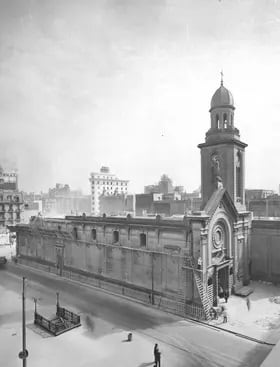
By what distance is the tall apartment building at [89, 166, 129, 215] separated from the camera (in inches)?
4946

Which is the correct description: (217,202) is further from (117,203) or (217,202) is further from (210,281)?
(117,203)

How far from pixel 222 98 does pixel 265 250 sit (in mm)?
19339

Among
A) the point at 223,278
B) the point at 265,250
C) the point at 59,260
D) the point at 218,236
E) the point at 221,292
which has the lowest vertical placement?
the point at 221,292

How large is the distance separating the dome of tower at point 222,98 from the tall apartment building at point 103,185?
9171cm

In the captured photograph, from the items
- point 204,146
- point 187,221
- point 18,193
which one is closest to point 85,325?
point 187,221

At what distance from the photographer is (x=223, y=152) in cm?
3077

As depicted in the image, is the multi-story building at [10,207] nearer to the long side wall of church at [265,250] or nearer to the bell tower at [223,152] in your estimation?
the bell tower at [223,152]

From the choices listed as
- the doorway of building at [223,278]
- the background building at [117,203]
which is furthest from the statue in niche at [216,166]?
the background building at [117,203]

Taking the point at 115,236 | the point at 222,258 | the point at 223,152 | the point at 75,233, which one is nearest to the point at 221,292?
the point at 222,258

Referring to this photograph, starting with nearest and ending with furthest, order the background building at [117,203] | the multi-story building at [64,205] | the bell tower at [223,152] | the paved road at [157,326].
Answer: the paved road at [157,326], the bell tower at [223,152], the background building at [117,203], the multi-story building at [64,205]

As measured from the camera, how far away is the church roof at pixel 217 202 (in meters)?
24.7

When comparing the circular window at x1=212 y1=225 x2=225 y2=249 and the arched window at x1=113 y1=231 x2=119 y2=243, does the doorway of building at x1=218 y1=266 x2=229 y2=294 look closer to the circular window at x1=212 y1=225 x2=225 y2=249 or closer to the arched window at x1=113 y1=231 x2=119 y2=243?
the circular window at x1=212 y1=225 x2=225 y2=249

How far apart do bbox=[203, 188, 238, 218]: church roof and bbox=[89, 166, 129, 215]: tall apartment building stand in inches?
3727

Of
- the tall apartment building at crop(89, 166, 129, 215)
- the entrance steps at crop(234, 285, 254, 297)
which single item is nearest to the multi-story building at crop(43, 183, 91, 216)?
the tall apartment building at crop(89, 166, 129, 215)
